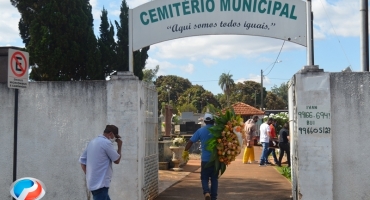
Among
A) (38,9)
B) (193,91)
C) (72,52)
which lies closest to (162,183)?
(72,52)

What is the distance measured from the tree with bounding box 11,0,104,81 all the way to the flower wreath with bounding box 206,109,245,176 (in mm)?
9311

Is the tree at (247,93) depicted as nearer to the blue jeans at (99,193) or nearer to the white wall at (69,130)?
the white wall at (69,130)

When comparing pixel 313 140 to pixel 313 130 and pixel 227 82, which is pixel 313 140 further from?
pixel 227 82

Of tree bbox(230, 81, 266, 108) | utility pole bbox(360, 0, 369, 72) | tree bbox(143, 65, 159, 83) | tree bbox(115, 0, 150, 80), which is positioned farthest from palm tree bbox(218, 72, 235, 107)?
utility pole bbox(360, 0, 369, 72)

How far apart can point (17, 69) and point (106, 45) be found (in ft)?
38.2

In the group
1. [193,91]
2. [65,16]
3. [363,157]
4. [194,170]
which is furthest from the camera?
[193,91]

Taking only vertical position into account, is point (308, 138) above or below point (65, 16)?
below

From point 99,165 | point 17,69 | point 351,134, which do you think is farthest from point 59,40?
point 351,134

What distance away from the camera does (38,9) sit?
57.2 ft

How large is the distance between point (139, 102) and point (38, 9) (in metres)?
10.5

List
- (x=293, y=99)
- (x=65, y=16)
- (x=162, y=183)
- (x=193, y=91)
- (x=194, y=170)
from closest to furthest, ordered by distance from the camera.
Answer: (x=293, y=99) < (x=162, y=183) < (x=194, y=170) < (x=65, y=16) < (x=193, y=91)

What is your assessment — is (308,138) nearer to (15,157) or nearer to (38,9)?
(15,157)

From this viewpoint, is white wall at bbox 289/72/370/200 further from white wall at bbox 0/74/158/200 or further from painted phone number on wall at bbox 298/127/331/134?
white wall at bbox 0/74/158/200

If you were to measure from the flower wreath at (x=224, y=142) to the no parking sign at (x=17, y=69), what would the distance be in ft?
11.1
